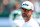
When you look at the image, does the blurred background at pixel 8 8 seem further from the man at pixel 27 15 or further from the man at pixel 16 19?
the man at pixel 27 15

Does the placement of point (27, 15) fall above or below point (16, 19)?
above

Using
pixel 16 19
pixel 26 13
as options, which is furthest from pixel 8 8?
pixel 26 13

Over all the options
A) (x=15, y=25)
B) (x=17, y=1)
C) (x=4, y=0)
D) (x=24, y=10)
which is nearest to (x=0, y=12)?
(x=4, y=0)

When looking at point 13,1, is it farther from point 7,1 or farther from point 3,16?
point 3,16

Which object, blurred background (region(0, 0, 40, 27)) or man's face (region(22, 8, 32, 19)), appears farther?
blurred background (region(0, 0, 40, 27))

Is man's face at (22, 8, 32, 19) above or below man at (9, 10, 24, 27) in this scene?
above

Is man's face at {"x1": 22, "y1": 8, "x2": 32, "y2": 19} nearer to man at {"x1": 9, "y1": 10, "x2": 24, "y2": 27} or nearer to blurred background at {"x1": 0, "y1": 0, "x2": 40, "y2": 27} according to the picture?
man at {"x1": 9, "y1": 10, "x2": 24, "y2": 27}

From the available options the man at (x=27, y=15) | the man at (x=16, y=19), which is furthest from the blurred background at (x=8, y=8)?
the man at (x=27, y=15)

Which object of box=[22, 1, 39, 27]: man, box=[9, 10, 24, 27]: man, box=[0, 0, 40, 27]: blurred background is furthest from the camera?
box=[0, 0, 40, 27]: blurred background

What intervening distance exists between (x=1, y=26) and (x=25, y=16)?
2566 millimetres

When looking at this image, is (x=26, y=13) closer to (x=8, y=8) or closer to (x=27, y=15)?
(x=27, y=15)

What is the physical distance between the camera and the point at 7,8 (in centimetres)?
433

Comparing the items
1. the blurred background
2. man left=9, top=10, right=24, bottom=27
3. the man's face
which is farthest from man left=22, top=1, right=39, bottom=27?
the blurred background

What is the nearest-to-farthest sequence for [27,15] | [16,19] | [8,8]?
[27,15], [16,19], [8,8]
